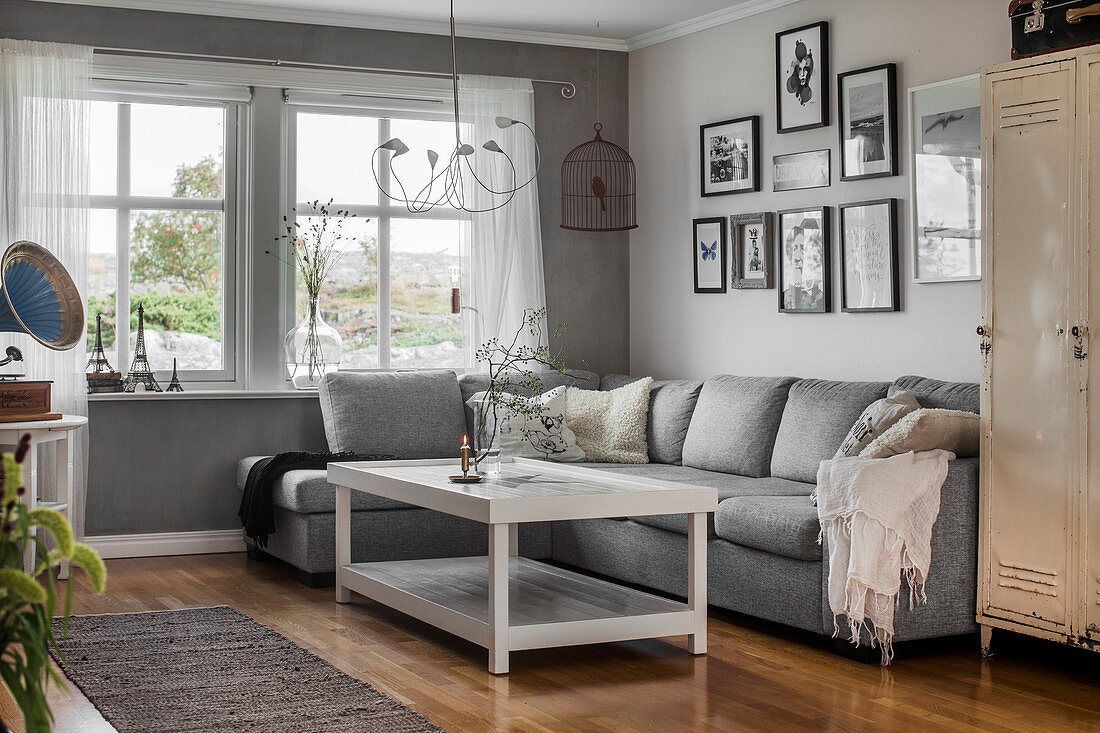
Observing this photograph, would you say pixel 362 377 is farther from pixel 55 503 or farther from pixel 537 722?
pixel 537 722

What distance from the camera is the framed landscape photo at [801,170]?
5.19 m

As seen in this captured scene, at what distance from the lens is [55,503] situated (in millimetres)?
5008

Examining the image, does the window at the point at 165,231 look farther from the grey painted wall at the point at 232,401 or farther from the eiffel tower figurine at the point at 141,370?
the grey painted wall at the point at 232,401

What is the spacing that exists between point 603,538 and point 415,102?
2549 mm

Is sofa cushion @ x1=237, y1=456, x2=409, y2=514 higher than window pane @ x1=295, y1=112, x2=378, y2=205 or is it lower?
lower

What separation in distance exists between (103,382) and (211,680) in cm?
246

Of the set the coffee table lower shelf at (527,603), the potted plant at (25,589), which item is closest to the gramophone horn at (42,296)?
the coffee table lower shelf at (527,603)

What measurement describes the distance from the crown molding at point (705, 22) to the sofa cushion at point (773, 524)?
250 centimetres

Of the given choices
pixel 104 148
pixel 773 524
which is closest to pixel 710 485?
pixel 773 524

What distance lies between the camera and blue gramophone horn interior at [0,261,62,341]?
476 centimetres

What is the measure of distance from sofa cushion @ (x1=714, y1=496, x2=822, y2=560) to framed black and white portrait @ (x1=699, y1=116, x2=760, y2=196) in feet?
6.41

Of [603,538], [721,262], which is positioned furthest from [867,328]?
[603,538]

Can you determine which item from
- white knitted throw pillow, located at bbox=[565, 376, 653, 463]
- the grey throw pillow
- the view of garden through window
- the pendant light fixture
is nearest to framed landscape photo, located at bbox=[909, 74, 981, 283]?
the grey throw pillow

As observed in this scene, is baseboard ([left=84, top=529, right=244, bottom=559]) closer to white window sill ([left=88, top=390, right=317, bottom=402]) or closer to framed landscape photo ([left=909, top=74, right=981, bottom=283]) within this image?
white window sill ([left=88, top=390, right=317, bottom=402])
